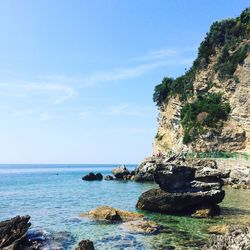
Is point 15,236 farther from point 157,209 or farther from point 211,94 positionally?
point 211,94

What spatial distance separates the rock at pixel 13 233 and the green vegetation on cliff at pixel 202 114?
50466 mm

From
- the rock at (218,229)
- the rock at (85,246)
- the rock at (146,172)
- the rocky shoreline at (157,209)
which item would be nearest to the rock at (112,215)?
the rocky shoreline at (157,209)

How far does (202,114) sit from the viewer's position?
68250mm

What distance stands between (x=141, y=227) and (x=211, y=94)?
54.2m

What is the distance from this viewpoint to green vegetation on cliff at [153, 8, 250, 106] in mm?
69500

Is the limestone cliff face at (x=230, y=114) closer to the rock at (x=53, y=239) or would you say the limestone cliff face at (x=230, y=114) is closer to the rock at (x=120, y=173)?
the rock at (x=120, y=173)

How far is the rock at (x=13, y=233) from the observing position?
16.2 meters

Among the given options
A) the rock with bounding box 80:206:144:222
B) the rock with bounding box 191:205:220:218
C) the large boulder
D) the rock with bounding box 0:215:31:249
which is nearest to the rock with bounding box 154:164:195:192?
the rock with bounding box 191:205:220:218

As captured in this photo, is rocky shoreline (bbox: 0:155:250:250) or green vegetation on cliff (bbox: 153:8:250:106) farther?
green vegetation on cliff (bbox: 153:8:250:106)

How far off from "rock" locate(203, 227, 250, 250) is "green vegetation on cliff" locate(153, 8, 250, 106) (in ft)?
193

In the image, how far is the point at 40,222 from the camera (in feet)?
84.6

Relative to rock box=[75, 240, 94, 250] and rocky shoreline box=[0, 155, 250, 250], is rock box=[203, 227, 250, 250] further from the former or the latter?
rock box=[75, 240, 94, 250]

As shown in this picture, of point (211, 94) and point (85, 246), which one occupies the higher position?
point (211, 94)

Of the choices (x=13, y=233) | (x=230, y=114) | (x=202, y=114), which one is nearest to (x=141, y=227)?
(x=13, y=233)
